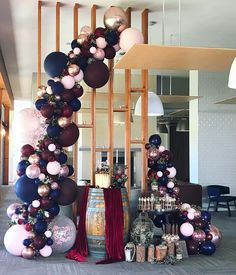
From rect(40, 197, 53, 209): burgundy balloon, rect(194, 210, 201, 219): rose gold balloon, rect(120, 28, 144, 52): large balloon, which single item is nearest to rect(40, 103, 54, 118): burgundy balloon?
rect(40, 197, 53, 209): burgundy balloon

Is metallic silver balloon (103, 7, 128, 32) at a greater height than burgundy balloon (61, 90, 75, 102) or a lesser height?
greater

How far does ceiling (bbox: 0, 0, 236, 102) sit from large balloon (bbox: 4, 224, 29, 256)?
318 cm

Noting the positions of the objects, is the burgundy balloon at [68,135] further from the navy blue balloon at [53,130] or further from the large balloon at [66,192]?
the large balloon at [66,192]

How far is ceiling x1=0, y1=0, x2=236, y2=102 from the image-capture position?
6168 mm

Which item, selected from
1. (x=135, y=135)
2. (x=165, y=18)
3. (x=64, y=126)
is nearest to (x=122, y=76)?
(x=135, y=135)

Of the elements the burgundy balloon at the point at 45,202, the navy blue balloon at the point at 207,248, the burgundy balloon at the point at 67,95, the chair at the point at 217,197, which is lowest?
the navy blue balloon at the point at 207,248

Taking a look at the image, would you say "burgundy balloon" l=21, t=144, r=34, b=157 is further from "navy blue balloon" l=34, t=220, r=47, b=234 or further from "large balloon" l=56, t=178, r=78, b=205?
"navy blue balloon" l=34, t=220, r=47, b=234

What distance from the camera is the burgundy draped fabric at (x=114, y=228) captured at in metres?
5.50

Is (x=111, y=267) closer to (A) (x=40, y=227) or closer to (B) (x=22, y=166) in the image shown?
(A) (x=40, y=227)

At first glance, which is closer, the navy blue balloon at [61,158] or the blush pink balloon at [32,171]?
the blush pink balloon at [32,171]

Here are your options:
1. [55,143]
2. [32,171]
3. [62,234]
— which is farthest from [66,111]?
[62,234]

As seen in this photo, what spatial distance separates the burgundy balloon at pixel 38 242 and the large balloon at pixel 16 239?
0.50 ft

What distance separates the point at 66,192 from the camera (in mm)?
5496

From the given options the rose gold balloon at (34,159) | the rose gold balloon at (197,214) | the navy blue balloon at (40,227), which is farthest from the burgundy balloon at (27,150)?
the rose gold balloon at (197,214)
